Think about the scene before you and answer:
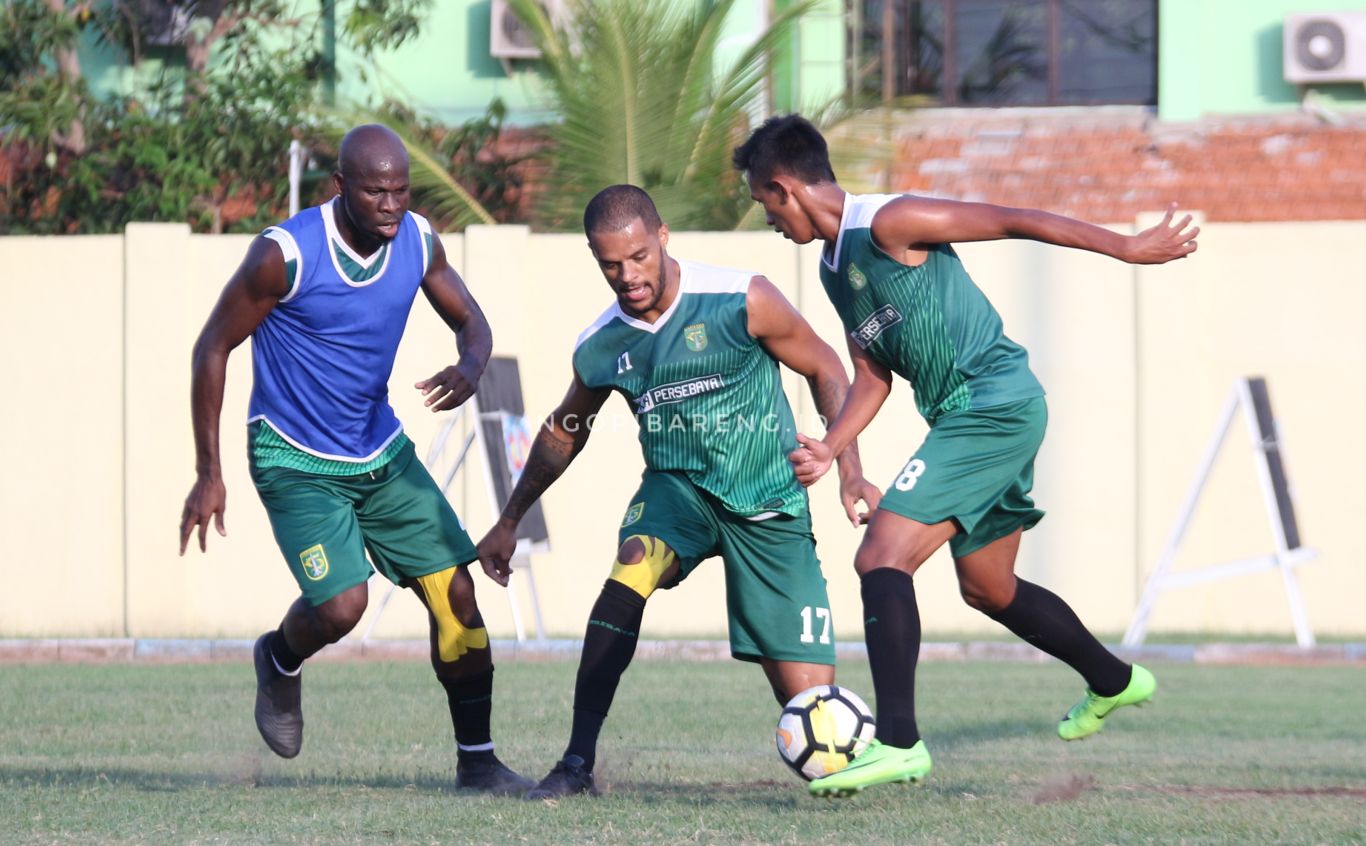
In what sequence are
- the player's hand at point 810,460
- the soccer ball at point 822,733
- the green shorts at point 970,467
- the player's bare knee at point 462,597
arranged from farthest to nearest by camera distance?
the player's bare knee at point 462,597
the green shorts at point 970,467
the player's hand at point 810,460
the soccer ball at point 822,733

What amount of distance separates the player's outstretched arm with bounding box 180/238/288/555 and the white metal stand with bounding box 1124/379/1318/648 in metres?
7.66

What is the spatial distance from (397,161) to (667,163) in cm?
943

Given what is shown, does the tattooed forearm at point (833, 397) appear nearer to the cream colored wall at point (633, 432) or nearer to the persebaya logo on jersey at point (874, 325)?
the persebaya logo on jersey at point (874, 325)

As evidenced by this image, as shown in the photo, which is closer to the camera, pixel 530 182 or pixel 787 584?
pixel 787 584

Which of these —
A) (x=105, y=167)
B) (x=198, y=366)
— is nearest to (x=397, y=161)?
(x=198, y=366)

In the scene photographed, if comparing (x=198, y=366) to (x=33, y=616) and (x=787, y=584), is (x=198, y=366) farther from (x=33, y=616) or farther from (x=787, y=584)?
(x=33, y=616)

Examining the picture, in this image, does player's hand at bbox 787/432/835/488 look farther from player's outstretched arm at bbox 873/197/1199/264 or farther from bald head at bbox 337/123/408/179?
bald head at bbox 337/123/408/179

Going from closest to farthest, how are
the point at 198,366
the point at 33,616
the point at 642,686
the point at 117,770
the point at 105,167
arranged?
the point at 198,366
the point at 117,770
the point at 642,686
the point at 33,616
the point at 105,167

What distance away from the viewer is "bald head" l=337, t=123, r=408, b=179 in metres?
6.53

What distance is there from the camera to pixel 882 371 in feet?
A: 21.4

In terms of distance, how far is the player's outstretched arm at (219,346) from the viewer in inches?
260

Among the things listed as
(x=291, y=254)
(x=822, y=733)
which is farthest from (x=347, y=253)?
(x=822, y=733)

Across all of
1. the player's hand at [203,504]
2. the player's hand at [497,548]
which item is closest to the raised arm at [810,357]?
the player's hand at [497,548]

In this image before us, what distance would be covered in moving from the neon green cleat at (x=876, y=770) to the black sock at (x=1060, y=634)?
1.22m
